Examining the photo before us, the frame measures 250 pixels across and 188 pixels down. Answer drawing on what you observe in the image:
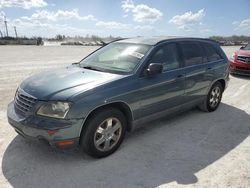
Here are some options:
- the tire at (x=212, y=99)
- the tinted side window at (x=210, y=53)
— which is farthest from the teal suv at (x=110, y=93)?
the tire at (x=212, y=99)

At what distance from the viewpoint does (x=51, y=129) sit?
3.04 metres

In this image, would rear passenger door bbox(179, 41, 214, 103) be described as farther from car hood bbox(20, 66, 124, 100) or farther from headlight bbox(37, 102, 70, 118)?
headlight bbox(37, 102, 70, 118)

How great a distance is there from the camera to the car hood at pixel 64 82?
323 centimetres

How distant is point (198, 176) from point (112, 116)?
1.40 meters

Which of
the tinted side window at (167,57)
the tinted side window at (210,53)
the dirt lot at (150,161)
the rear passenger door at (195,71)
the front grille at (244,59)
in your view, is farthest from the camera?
the front grille at (244,59)

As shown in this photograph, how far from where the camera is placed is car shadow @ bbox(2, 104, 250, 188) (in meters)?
3.07

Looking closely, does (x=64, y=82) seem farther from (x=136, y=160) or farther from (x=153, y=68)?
(x=136, y=160)

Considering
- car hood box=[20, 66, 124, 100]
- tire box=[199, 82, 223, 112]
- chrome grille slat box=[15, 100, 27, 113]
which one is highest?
car hood box=[20, 66, 124, 100]

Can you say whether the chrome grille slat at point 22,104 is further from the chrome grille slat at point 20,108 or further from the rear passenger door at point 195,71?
the rear passenger door at point 195,71

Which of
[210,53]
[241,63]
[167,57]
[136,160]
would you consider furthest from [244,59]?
[136,160]

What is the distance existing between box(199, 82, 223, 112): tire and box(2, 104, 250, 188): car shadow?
0.86m

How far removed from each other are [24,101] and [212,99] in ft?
13.5

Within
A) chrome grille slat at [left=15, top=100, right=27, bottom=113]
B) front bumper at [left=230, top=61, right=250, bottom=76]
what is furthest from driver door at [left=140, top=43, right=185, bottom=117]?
front bumper at [left=230, top=61, right=250, bottom=76]

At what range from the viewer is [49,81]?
360 centimetres
